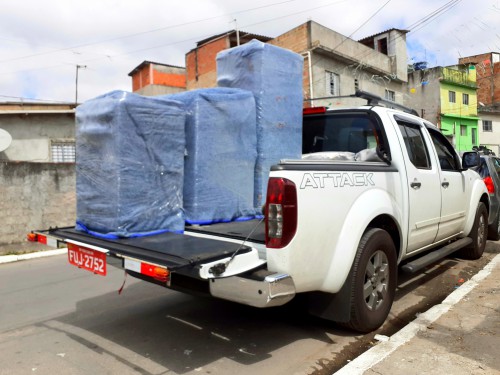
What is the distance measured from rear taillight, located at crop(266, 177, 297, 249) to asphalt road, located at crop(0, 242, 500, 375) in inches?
41.0

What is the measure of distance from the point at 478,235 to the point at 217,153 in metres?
4.66

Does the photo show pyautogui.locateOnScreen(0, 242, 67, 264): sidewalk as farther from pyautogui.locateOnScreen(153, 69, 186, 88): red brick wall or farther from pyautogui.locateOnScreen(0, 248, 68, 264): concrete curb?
pyautogui.locateOnScreen(153, 69, 186, 88): red brick wall

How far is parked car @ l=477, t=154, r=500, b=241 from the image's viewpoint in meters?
7.63

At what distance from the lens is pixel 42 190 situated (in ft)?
30.3

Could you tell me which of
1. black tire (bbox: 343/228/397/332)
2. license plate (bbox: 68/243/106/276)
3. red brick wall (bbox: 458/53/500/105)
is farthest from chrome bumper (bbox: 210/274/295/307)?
red brick wall (bbox: 458/53/500/105)

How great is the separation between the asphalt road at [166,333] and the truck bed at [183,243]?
0.91 meters

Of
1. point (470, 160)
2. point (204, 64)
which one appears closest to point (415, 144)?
point (470, 160)

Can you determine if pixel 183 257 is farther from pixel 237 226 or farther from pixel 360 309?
pixel 360 309

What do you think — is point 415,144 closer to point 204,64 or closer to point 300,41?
point 300,41

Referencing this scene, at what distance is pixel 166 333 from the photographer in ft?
12.7

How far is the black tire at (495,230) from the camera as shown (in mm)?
7820

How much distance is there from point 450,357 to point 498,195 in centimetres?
557

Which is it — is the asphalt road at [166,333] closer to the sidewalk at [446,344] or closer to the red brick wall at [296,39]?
the sidewalk at [446,344]

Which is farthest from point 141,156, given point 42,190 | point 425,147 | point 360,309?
point 42,190
